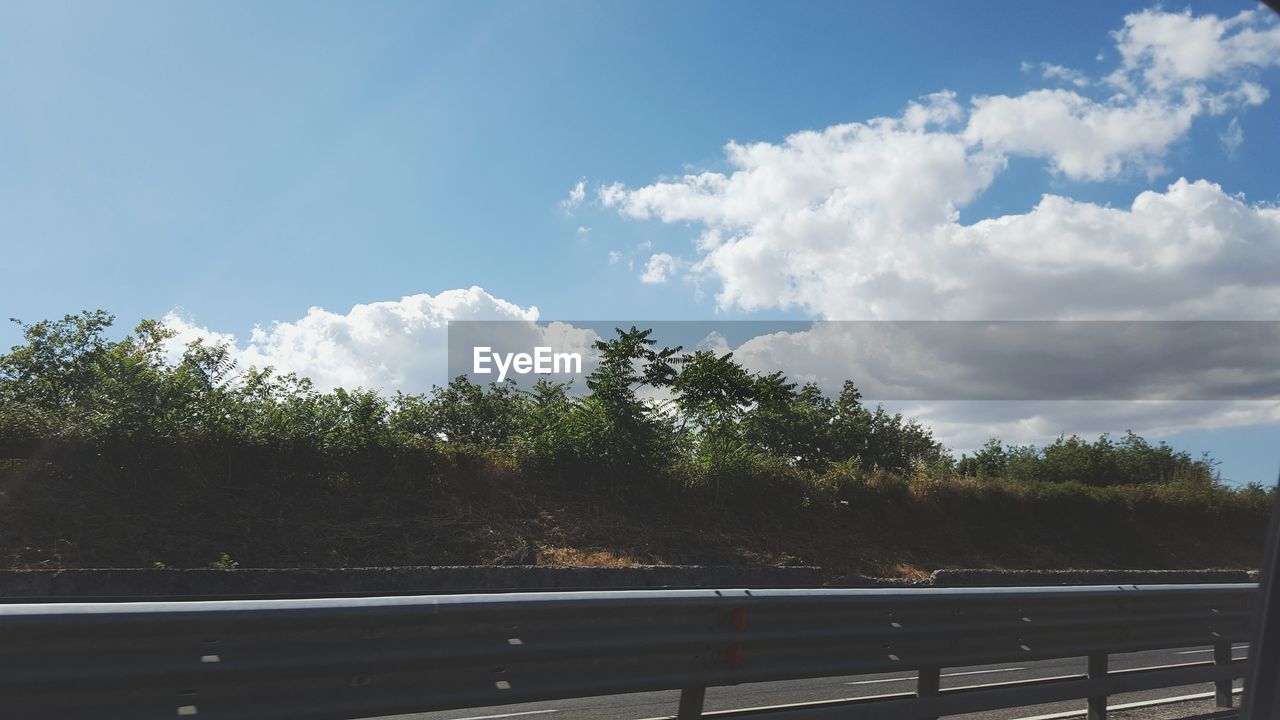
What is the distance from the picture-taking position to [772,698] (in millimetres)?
7305

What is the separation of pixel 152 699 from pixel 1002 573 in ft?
74.2

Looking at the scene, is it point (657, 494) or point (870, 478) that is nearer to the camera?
point (657, 494)

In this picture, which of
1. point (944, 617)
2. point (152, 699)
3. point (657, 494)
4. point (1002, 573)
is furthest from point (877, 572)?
point (152, 699)

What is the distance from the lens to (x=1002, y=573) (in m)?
22.5

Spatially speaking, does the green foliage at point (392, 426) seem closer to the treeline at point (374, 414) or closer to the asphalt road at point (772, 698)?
the treeline at point (374, 414)

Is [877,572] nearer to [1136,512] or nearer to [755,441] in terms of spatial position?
[1136,512]

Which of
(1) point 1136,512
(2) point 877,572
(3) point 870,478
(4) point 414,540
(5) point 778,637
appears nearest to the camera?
(5) point 778,637

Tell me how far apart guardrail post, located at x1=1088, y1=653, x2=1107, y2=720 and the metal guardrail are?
3cm

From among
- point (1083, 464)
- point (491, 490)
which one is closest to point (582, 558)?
point (491, 490)

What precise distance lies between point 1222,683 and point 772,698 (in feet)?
12.0

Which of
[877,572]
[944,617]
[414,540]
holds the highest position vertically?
[944,617]

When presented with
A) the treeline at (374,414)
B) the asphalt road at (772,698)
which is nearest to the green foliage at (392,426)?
the treeline at (374,414)

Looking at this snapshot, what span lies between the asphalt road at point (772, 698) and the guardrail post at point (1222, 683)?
12.1 inches

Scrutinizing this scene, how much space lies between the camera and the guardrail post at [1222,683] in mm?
7090
